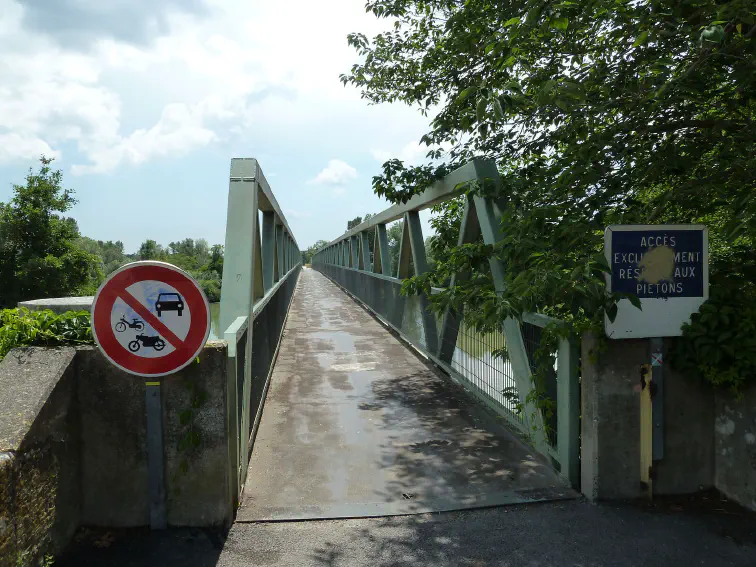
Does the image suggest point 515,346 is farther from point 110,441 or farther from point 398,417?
point 110,441

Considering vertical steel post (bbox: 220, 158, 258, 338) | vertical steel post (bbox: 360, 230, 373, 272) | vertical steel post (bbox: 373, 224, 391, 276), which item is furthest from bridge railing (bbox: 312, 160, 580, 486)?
vertical steel post (bbox: 360, 230, 373, 272)

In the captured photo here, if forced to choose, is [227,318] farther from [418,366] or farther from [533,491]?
[418,366]

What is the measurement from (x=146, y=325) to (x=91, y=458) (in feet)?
2.99

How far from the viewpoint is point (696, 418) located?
393 cm

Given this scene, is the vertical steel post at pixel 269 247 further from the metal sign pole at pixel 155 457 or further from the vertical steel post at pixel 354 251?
the vertical steel post at pixel 354 251

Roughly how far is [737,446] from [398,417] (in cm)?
301

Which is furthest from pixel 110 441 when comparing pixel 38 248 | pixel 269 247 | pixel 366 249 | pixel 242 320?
pixel 38 248

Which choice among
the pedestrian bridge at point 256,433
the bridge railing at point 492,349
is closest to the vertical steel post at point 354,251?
the bridge railing at point 492,349

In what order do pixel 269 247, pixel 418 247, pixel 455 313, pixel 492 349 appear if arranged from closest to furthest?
pixel 492 349 → pixel 455 313 → pixel 418 247 → pixel 269 247

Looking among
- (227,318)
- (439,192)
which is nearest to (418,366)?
(439,192)

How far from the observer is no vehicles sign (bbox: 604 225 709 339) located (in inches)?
148

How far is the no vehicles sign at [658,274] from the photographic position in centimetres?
377

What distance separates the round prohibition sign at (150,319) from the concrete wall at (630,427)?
2508 mm

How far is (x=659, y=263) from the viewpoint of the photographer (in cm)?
384
